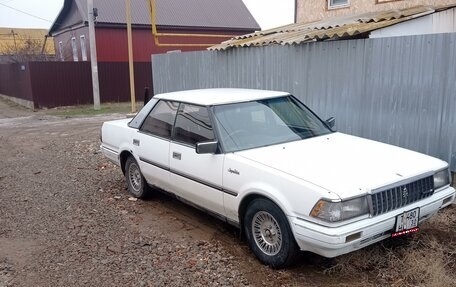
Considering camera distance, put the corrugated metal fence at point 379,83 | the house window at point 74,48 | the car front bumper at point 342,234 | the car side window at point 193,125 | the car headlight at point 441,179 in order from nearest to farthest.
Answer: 1. the car front bumper at point 342,234
2. the car headlight at point 441,179
3. the car side window at point 193,125
4. the corrugated metal fence at point 379,83
5. the house window at point 74,48

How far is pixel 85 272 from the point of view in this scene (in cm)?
389

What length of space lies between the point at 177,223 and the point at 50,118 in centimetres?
1268

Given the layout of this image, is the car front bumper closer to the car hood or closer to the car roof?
the car hood

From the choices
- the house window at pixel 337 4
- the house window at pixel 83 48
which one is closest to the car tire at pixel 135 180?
the house window at pixel 337 4

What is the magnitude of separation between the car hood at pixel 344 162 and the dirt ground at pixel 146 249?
0.80 metres

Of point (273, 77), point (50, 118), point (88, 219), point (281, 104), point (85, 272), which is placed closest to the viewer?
point (85, 272)

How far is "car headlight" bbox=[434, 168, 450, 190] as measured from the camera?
13.1ft

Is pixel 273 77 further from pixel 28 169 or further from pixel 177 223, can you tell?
pixel 28 169

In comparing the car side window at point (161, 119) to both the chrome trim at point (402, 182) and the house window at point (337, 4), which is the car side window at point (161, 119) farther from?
the house window at point (337, 4)

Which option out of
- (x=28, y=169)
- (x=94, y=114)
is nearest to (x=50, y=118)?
(x=94, y=114)

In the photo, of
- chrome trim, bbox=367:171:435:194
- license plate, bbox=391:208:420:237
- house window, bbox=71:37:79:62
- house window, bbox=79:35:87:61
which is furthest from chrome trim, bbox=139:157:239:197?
house window, bbox=71:37:79:62

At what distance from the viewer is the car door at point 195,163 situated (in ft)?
14.1

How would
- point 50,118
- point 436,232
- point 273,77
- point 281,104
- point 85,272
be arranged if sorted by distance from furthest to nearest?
point 50,118, point 273,77, point 281,104, point 436,232, point 85,272

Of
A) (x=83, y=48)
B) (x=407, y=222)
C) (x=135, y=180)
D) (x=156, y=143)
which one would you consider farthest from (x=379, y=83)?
(x=83, y=48)
